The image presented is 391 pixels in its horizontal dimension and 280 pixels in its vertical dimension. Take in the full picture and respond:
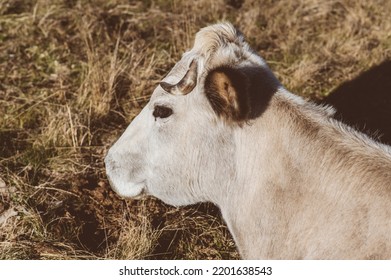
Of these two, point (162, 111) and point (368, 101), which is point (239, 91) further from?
point (368, 101)

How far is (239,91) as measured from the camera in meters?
3.39

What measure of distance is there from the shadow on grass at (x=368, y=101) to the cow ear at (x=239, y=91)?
2432 mm

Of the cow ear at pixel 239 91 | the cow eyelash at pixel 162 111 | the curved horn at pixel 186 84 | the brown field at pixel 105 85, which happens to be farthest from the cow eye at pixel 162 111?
the brown field at pixel 105 85

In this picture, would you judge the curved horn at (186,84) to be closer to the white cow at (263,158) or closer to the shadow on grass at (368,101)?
the white cow at (263,158)

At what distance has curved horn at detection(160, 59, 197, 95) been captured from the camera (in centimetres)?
363

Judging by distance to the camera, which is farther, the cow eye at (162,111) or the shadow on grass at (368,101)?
the shadow on grass at (368,101)

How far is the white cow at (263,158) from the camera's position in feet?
11.1

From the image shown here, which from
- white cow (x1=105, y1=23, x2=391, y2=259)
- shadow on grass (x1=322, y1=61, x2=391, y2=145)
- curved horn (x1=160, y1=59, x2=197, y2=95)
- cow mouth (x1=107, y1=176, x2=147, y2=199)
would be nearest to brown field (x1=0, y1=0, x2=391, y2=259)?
shadow on grass (x1=322, y1=61, x2=391, y2=145)

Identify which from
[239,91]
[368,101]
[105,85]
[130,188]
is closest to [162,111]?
[239,91]

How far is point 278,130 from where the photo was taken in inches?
140

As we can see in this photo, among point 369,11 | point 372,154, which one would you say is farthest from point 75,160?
point 369,11

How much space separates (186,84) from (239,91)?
403mm
